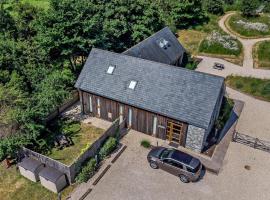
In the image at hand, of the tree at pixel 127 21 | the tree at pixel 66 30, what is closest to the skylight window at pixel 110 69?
the tree at pixel 66 30

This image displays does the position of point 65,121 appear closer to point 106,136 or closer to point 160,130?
point 106,136

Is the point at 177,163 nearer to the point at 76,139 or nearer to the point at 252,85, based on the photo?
the point at 76,139

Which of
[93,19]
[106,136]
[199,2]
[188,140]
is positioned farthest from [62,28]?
[199,2]

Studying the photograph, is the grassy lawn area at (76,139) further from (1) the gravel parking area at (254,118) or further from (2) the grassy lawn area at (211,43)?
(2) the grassy lawn area at (211,43)

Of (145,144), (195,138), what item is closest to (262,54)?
(195,138)

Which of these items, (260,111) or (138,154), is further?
(260,111)

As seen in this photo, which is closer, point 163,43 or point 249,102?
point 249,102

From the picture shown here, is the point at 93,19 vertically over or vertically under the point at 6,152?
over
